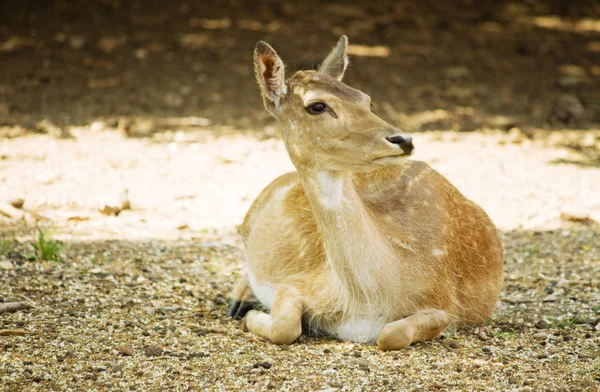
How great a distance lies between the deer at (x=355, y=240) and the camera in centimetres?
545

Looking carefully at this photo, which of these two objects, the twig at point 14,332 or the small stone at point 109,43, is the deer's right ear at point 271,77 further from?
the small stone at point 109,43

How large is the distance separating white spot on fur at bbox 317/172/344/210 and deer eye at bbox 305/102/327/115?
0.36 metres

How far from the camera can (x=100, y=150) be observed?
34.7 ft

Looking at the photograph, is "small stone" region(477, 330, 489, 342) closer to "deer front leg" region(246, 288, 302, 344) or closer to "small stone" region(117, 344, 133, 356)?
"deer front leg" region(246, 288, 302, 344)

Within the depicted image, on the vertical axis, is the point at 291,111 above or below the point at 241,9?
above

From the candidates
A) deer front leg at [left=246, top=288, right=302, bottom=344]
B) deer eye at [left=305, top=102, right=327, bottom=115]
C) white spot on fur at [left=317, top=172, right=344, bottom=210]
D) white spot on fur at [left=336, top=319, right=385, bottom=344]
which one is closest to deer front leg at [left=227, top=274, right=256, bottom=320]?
deer front leg at [left=246, top=288, right=302, bottom=344]

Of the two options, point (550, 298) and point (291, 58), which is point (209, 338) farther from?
point (291, 58)

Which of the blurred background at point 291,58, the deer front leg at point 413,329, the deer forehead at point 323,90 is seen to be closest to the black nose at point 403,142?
the deer forehead at point 323,90

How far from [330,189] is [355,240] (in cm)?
32

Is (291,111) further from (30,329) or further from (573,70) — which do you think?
(573,70)

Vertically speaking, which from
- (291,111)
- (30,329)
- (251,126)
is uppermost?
(291,111)

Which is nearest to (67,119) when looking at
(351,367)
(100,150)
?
(100,150)

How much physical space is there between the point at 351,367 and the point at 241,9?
10539 mm

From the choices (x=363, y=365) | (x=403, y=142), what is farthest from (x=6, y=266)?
(x=403, y=142)
